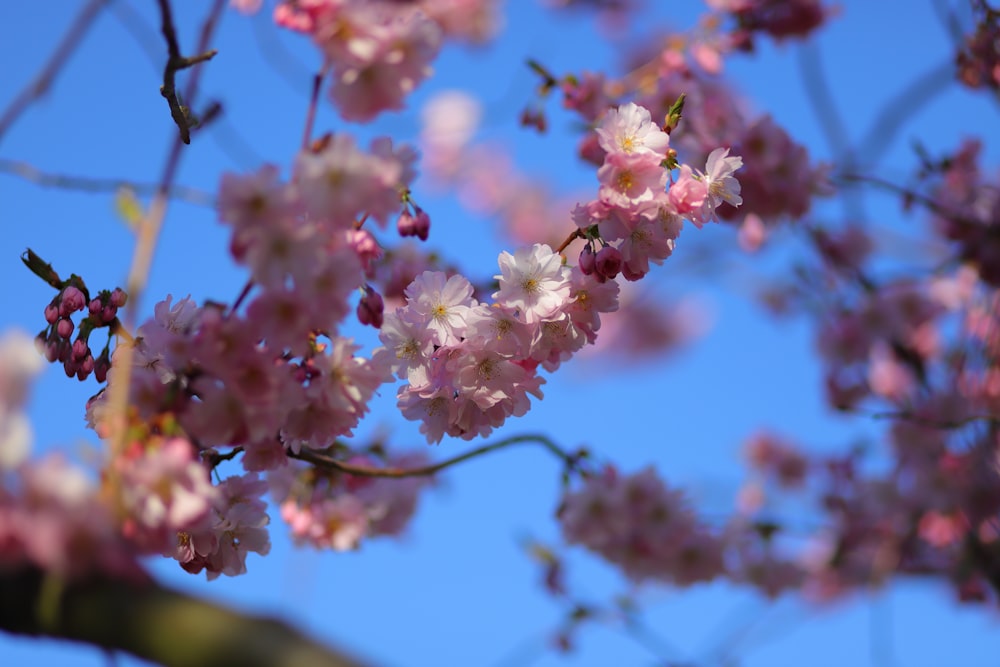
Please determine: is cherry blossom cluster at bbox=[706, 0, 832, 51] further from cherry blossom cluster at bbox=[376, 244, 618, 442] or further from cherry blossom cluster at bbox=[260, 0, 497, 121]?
cherry blossom cluster at bbox=[260, 0, 497, 121]

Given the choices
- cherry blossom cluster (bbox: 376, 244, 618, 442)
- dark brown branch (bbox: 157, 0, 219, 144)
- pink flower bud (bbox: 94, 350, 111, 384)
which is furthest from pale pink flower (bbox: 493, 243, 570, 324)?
pink flower bud (bbox: 94, 350, 111, 384)

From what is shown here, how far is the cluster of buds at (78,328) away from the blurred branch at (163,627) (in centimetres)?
103

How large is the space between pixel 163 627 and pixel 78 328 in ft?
4.10

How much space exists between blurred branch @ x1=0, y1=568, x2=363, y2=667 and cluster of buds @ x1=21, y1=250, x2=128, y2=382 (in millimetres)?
1033

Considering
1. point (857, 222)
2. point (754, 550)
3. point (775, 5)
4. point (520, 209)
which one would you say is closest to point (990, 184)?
point (857, 222)

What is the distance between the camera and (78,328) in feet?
6.43

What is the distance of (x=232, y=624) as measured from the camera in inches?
35.6

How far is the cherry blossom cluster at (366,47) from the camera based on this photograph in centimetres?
145

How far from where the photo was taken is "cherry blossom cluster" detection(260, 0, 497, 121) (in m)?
1.45

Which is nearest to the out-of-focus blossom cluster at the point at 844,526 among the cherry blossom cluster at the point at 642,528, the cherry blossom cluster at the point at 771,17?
the cherry blossom cluster at the point at 642,528

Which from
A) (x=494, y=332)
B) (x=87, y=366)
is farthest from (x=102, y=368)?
(x=494, y=332)

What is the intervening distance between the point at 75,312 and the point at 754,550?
4.03m

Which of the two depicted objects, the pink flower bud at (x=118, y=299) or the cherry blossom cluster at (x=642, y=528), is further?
the cherry blossom cluster at (x=642, y=528)

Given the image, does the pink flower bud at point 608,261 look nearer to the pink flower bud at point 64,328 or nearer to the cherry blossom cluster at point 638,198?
the cherry blossom cluster at point 638,198
